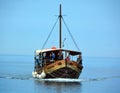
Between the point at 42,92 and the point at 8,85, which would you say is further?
the point at 8,85

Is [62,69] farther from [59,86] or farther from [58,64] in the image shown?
[59,86]

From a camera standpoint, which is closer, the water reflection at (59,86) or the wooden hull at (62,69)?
the water reflection at (59,86)

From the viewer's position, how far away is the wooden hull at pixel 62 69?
168 feet

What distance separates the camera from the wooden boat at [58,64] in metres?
51.3

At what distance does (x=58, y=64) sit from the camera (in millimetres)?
51156

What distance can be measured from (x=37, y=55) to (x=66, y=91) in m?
12.2

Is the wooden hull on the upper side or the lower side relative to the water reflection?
upper

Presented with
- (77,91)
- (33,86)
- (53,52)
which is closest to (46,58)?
(53,52)

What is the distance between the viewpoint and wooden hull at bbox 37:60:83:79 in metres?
51.2

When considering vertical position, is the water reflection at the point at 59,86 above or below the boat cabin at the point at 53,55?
below

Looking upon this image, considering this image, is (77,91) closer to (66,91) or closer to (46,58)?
(66,91)

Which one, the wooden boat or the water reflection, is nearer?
the water reflection

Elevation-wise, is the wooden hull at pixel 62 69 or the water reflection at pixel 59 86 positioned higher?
the wooden hull at pixel 62 69

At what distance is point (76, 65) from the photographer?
51969mm
